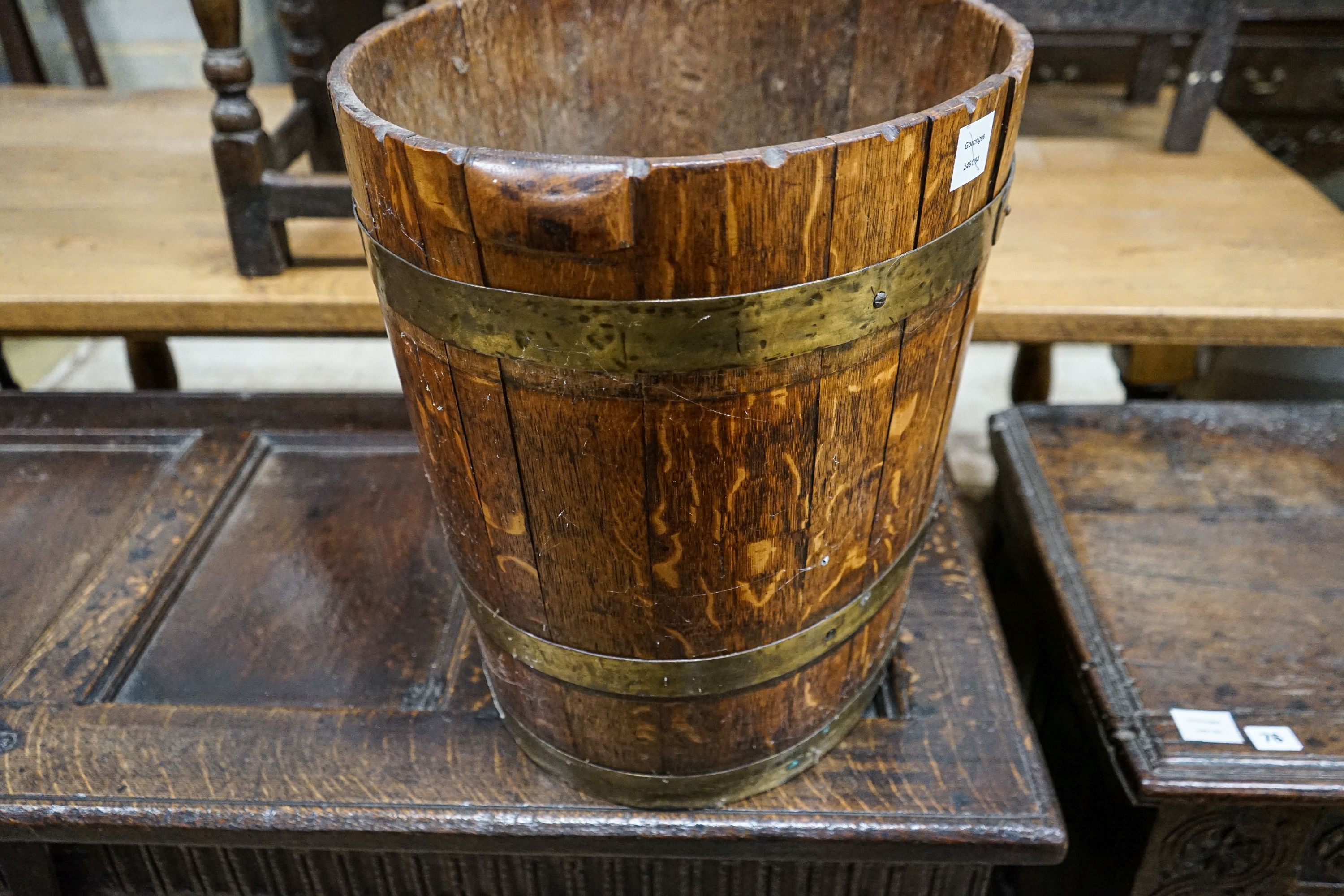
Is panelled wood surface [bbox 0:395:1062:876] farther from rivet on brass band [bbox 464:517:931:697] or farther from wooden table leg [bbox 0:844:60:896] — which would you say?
rivet on brass band [bbox 464:517:931:697]

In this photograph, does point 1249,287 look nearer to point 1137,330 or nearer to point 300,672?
point 1137,330

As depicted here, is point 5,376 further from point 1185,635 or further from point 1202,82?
point 1202,82

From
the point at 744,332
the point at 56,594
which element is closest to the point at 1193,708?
the point at 744,332

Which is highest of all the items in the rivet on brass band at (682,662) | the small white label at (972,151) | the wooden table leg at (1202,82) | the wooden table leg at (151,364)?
the small white label at (972,151)

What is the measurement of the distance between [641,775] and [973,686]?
0.44 meters

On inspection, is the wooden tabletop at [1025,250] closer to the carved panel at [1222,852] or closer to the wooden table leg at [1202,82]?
the wooden table leg at [1202,82]

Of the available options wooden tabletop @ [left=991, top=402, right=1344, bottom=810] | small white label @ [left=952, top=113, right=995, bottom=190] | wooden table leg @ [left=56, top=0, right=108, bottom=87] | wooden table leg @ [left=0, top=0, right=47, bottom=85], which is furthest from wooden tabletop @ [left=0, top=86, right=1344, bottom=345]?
small white label @ [left=952, top=113, right=995, bottom=190]

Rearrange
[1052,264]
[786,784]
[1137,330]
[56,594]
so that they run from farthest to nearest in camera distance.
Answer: [1052,264], [1137,330], [56,594], [786,784]

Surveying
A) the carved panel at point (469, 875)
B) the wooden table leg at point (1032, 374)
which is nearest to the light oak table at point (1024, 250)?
the wooden table leg at point (1032, 374)

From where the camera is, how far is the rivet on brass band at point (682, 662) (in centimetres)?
90

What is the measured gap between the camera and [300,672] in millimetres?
1228

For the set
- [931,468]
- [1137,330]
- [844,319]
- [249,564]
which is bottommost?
[249,564]

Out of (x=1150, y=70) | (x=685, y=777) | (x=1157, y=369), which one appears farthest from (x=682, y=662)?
(x=1150, y=70)


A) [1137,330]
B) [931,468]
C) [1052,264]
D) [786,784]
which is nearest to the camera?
[931,468]
